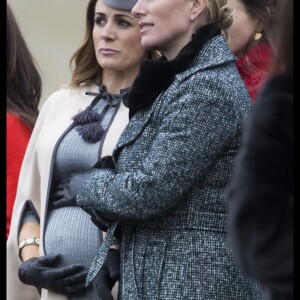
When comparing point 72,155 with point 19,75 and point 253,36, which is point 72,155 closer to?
point 19,75

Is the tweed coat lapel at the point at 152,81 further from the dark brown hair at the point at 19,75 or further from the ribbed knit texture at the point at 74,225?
the dark brown hair at the point at 19,75

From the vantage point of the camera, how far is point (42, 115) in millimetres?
4988

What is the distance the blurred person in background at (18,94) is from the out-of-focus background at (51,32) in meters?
4.30

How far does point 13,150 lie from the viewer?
475 centimetres

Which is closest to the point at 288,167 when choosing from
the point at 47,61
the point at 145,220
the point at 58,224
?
the point at 145,220

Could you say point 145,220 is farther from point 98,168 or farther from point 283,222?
point 283,222

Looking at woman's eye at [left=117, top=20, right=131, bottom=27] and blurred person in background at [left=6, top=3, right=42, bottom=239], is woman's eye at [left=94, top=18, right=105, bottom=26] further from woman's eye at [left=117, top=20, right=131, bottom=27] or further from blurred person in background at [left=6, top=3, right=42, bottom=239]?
blurred person in background at [left=6, top=3, right=42, bottom=239]

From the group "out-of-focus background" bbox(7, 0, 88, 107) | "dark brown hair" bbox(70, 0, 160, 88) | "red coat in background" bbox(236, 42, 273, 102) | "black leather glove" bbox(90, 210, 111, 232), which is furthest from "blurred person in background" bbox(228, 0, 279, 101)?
"out-of-focus background" bbox(7, 0, 88, 107)

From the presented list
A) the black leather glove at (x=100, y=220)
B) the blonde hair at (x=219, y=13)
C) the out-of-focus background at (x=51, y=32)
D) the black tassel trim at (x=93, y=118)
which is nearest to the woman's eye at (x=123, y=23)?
the black tassel trim at (x=93, y=118)

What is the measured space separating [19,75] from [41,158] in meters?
0.35

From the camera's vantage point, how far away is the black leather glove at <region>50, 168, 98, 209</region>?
14.8 feet

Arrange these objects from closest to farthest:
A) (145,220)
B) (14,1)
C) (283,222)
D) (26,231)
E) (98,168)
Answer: (283,222), (145,220), (98,168), (26,231), (14,1)

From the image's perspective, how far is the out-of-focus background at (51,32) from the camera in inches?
361
